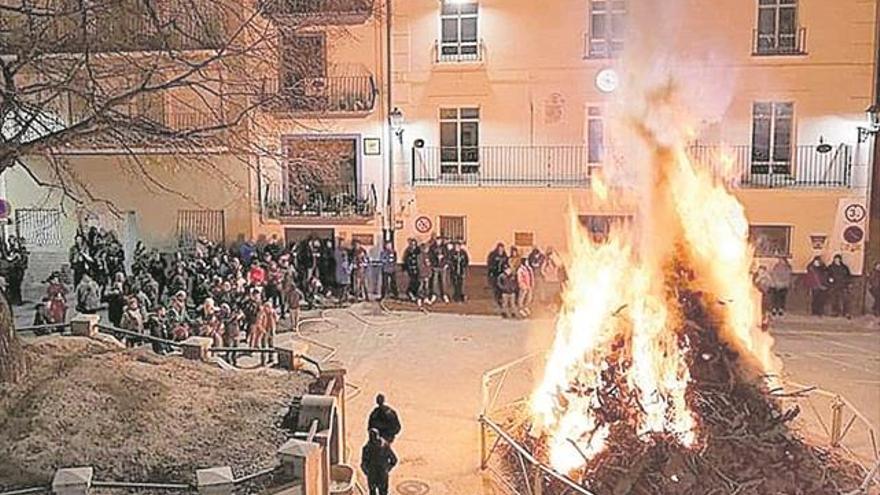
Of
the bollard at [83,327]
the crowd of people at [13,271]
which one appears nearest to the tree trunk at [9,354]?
the bollard at [83,327]

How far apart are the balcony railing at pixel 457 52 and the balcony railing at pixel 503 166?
2.42 metres

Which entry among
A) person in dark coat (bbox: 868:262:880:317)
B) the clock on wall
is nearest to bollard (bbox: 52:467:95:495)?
person in dark coat (bbox: 868:262:880:317)

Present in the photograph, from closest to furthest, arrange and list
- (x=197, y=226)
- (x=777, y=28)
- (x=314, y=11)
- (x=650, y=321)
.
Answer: (x=650, y=321), (x=314, y=11), (x=777, y=28), (x=197, y=226)

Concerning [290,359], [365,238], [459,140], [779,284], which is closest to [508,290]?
[365,238]

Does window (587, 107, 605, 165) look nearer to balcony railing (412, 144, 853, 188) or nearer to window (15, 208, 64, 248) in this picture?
balcony railing (412, 144, 853, 188)

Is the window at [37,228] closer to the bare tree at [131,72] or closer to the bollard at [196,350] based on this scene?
the bare tree at [131,72]

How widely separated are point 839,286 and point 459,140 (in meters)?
10.5

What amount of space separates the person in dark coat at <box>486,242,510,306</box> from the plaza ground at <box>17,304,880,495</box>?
116 cm

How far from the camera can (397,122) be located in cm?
2564

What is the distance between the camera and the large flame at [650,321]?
38.8 ft

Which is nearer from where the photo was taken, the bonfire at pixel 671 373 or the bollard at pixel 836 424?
the bonfire at pixel 671 373

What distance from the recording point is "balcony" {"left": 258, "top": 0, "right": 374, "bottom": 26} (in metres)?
13.5

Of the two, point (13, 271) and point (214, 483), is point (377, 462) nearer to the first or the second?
point (214, 483)

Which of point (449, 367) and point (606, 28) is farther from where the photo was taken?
point (606, 28)
